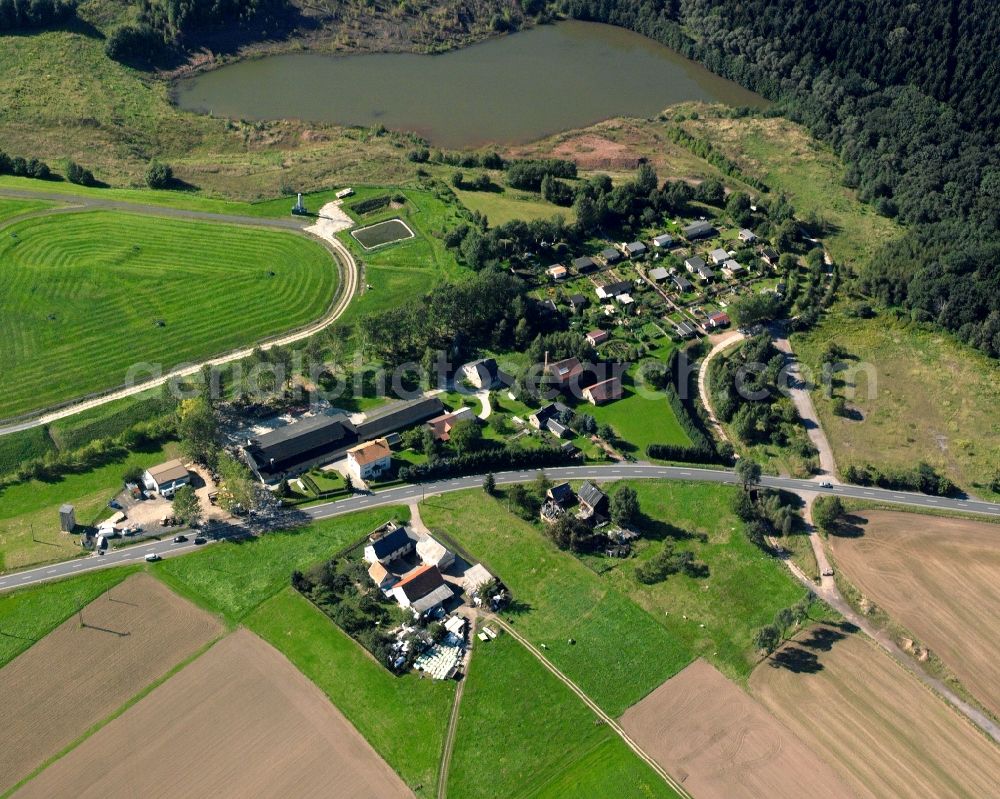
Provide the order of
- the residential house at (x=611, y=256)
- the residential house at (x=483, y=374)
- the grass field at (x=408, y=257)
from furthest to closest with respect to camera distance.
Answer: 1. the residential house at (x=611, y=256)
2. the grass field at (x=408, y=257)
3. the residential house at (x=483, y=374)

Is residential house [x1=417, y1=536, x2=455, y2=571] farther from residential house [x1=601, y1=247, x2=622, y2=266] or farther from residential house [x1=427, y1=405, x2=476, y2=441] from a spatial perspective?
residential house [x1=601, y1=247, x2=622, y2=266]

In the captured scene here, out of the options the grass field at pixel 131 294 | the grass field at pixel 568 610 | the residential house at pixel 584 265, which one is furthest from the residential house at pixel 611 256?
the grass field at pixel 568 610

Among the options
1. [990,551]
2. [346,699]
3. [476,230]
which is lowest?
[346,699]

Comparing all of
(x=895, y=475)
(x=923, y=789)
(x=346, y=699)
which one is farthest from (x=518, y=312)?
(x=923, y=789)

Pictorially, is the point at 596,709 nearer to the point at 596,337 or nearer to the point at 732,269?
the point at 596,337

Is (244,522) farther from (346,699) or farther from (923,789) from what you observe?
(923,789)

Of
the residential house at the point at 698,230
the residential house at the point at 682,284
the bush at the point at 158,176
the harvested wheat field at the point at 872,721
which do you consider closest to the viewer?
the harvested wheat field at the point at 872,721

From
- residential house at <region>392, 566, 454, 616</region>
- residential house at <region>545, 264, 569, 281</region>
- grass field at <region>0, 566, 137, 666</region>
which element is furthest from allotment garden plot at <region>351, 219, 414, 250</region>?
grass field at <region>0, 566, 137, 666</region>

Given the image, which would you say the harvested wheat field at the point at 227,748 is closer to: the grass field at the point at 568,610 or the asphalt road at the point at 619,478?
the asphalt road at the point at 619,478
